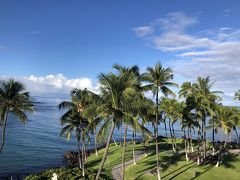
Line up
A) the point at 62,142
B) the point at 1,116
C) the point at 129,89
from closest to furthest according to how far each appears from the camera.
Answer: the point at 129,89 < the point at 1,116 < the point at 62,142

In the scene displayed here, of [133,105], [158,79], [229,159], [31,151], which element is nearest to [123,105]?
[133,105]

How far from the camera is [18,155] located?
74562mm

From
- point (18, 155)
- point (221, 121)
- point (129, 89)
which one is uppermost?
point (129, 89)

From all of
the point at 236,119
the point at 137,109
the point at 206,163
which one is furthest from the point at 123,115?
the point at 236,119

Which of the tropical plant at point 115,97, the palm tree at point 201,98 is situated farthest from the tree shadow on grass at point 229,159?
the tropical plant at point 115,97

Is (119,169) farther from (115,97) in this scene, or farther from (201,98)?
(115,97)

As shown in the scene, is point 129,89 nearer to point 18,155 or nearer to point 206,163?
point 206,163

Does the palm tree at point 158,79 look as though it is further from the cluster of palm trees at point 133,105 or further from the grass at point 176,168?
the grass at point 176,168

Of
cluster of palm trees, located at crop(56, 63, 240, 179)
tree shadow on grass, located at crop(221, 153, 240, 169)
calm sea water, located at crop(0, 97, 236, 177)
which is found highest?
cluster of palm trees, located at crop(56, 63, 240, 179)

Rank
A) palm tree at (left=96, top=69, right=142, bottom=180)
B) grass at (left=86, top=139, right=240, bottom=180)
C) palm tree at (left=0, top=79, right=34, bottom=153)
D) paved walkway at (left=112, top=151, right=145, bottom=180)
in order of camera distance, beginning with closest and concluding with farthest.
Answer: palm tree at (left=96, top=69, right=142, bottom=180) < palm tree at (left=0, top=79, right=34, bottom=153) < paved walkway at (left=112, top=151, right=145, bottom=180) < grass at (left=86, top=139, right=240, bottom=180)

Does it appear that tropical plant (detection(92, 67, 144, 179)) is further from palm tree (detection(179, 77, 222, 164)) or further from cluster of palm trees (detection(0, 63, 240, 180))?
palm tree (detection(179, 77, 222, 164))

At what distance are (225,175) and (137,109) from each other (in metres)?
25.7

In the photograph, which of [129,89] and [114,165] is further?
[114,165]

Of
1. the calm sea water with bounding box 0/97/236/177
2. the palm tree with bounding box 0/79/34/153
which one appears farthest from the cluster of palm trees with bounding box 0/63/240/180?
the calm sea water with bounding box 0/97/236/177
